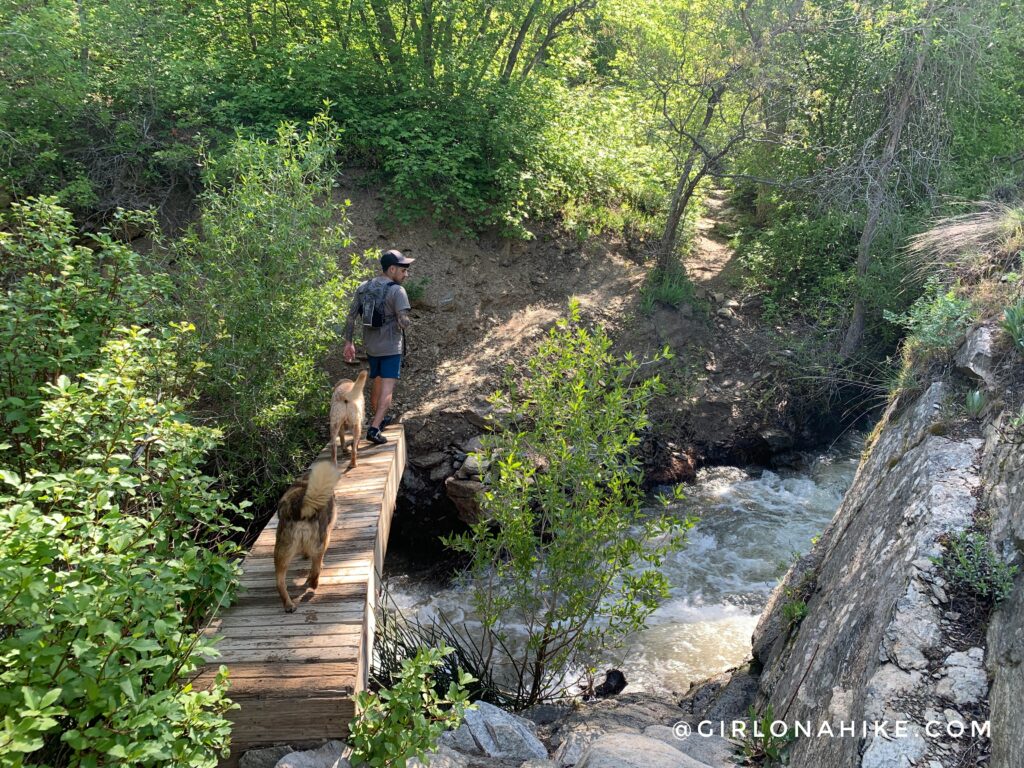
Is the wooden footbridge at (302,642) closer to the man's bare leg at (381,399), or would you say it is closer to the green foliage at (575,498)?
the green foliage at (575,498)

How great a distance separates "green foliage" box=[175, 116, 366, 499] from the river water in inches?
101

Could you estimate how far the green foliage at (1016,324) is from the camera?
526 cm

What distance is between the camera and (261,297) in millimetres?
7555

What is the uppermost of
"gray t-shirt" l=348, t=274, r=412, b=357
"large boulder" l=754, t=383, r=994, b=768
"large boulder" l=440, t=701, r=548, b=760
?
"gray t-shirt" l=348, t=274, r=412, b=357

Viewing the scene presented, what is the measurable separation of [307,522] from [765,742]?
10.7 ft

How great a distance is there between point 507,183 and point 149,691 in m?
10.3

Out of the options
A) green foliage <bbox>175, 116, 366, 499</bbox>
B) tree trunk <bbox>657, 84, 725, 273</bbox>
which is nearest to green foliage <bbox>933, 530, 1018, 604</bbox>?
green foliage <bbox>175, 116, 366, 499</bbox>

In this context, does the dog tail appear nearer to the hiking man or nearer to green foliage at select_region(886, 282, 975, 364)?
the hiking man

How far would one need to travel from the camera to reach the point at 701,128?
12.0m

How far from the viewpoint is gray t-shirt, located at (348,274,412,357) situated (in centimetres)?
773

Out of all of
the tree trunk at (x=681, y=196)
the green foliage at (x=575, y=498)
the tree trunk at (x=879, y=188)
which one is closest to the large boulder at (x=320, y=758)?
the green foliage at (x=575, y=498)

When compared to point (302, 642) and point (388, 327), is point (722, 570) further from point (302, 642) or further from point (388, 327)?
point (302, 642)

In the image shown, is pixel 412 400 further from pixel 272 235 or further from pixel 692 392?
pixel 692 392

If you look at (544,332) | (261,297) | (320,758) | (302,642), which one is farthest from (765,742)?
(544,332)
